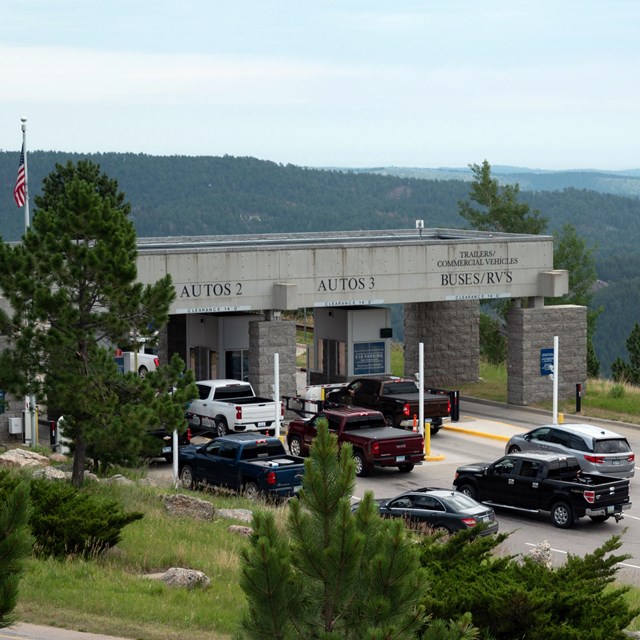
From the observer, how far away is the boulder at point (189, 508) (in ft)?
71.2

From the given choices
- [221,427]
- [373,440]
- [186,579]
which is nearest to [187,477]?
[373,440]

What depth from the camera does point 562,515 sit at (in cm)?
2448

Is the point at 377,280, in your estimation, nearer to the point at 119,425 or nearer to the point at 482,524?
the point at 119,425

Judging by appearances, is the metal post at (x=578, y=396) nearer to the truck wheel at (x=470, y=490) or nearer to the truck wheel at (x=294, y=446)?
the truck wheel at (x=294, y=446)

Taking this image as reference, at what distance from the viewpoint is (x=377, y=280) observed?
3812 cm

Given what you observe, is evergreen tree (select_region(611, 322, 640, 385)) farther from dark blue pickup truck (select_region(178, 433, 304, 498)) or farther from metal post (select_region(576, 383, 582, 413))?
dark blue pickup truck (select_region(178, 433, 304, 498))

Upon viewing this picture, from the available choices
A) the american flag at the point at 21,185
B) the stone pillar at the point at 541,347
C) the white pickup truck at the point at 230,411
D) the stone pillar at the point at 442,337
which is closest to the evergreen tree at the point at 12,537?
the white pickup truck at the point at 230,411

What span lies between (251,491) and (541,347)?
16.3m

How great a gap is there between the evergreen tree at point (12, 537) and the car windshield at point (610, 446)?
20.3 meters

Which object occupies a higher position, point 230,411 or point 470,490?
point 230,411

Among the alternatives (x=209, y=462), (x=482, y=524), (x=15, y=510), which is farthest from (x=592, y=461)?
(x=15, y=510)

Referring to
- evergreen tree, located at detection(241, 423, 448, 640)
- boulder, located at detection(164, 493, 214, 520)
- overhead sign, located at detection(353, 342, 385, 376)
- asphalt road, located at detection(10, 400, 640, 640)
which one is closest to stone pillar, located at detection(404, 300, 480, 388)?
overhead sign, located at detection(353, 342, 385, 376)

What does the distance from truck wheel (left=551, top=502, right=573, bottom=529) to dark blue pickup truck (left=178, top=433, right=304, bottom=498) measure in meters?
4.91

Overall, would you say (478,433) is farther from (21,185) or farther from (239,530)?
(239,530)
